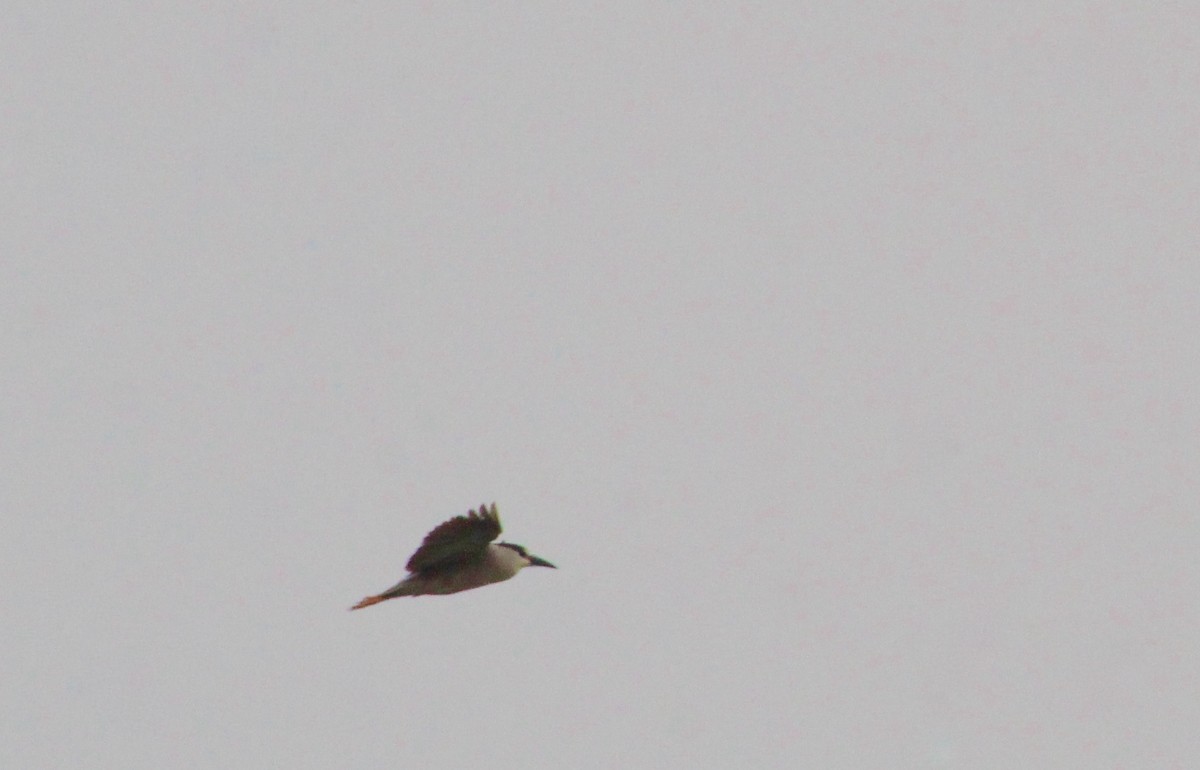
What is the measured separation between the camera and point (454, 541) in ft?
70.4

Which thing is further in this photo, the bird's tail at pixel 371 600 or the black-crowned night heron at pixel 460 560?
the bird's tail at pixel 371 600

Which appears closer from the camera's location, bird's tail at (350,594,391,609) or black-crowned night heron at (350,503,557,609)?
black-crowned night heron at (350,503,557,609)

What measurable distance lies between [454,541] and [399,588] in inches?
35.4

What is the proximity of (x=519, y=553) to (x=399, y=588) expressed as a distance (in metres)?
1.32

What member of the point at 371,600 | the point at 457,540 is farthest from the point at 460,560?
the point at 371,600

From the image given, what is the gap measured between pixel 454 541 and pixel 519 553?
3.75 feet

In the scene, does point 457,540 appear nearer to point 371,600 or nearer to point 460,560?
point 460,560

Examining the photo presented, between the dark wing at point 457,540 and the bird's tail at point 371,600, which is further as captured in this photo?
the bird's tail at point 371,600

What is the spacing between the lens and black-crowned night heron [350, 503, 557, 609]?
2130cm

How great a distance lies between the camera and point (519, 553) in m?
22.4

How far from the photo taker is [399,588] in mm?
21922

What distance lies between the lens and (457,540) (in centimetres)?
2145

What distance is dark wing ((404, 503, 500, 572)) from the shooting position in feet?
69.7

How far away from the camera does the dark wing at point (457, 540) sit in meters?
21.2
